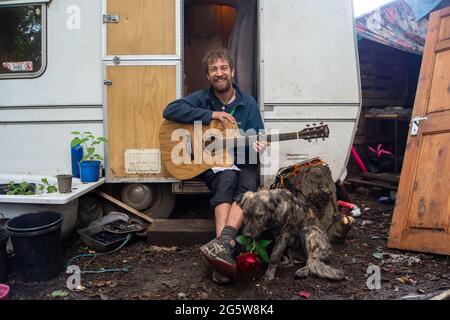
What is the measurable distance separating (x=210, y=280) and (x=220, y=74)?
1.86m

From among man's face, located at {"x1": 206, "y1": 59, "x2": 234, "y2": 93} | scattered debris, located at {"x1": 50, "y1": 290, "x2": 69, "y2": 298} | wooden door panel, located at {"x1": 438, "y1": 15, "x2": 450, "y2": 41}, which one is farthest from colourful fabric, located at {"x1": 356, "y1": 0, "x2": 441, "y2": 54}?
scattered debris, located at {"x1": 50, "y1": 290, "x2": 69, "y2": 298}

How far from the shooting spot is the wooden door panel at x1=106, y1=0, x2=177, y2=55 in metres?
3.77

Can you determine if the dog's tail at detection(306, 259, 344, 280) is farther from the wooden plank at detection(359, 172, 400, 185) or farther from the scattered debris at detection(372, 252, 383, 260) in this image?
the wooden plank at detection(359, 172, 400, 185)

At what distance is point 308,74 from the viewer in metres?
3.88

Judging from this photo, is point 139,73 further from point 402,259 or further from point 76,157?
point 402,259

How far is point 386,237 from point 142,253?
97.2 inches

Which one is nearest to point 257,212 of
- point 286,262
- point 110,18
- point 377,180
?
point 286,262

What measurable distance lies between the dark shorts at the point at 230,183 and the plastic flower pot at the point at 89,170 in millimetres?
1187

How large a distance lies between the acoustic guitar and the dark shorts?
0.35 feet

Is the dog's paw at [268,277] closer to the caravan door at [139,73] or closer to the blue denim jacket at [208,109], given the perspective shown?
the blue denim jacket at [208,109]

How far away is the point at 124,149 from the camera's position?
12.7ft

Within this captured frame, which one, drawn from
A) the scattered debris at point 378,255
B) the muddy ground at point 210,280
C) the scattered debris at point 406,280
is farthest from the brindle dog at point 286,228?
the scattered debris at point 378,255

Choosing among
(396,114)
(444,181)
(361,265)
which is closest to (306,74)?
(444,181)
